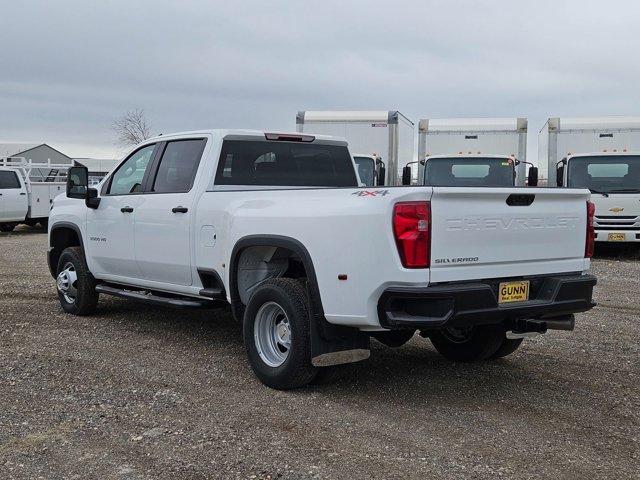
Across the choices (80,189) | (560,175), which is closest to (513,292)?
(80,189)

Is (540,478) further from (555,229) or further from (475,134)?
(475,134)

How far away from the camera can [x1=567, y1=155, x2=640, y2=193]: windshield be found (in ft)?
50.2

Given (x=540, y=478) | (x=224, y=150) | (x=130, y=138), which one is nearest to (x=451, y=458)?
(x=540, y=478)

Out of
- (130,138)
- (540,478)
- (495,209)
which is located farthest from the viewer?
(130,138)

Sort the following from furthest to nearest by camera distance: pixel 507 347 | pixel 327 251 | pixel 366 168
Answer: pixel 366 168, pixel 507 347, pixel 327 251

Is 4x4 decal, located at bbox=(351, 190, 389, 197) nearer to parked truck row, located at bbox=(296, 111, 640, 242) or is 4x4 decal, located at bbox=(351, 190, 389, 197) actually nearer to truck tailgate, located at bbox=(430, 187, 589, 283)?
truck tailgate, located at bbox=(430, 187, 589, 283)

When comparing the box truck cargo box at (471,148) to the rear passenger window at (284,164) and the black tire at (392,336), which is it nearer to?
the rear passenger window at (284,164)

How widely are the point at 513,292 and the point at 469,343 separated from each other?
1.40 m

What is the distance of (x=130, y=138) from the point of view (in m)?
43.0

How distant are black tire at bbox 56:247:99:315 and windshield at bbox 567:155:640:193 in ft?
34.7

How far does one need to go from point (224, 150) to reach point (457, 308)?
2.75 metres

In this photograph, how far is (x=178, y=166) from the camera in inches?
265

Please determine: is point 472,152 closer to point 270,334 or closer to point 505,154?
point 505,154

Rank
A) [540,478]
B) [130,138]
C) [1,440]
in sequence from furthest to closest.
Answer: [130,138] → [1,440] → [540,478]
